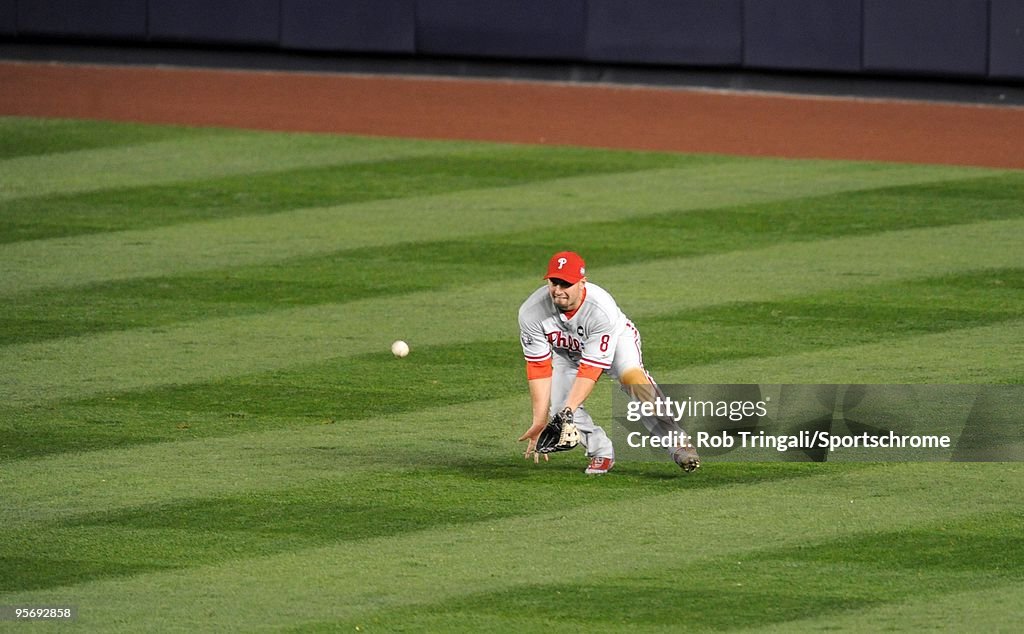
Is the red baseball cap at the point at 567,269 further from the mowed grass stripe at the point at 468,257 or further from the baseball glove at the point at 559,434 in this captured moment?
the mowed grass stripe at the point at 468,257

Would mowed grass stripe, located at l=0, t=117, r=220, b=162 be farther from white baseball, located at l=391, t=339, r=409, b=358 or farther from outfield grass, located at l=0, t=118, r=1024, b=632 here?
white baseball, located at l=391, t=339, r=409, b=358

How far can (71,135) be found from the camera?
1777cm

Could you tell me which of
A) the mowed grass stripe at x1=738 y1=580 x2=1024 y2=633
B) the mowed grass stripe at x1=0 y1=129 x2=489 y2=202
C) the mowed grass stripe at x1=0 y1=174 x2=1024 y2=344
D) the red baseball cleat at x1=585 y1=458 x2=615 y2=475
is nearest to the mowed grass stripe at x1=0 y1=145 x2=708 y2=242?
the mowed grass stripe at x1=0 y1=129 x2=489 y2=202

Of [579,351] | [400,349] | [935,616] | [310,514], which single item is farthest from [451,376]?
[935,616]

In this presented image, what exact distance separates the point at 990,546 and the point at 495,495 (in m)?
2.10

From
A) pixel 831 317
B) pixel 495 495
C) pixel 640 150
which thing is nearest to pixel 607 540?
pixel 495 495

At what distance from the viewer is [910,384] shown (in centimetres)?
908

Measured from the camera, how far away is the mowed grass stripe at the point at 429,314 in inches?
382

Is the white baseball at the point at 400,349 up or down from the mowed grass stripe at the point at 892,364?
up

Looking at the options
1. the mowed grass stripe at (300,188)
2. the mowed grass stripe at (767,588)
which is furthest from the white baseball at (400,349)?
the mowed grass stripe at (300,188)

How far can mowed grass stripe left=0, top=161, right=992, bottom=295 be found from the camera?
1238 cm

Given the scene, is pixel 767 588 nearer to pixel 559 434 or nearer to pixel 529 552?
pixel 529 552

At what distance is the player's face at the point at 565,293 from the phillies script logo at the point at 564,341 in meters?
0.25

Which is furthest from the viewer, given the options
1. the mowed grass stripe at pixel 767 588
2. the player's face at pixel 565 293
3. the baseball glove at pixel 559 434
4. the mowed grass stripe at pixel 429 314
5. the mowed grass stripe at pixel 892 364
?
the mowed grass stripe at pixel 429 314
